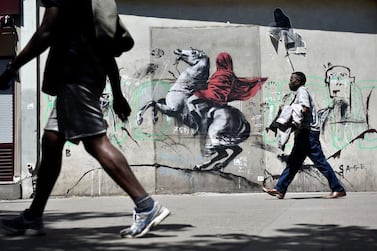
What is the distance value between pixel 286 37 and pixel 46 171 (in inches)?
246

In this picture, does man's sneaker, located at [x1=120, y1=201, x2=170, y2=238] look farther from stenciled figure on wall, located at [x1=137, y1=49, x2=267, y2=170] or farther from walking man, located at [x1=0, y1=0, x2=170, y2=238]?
stenciled figure on wall, located at [x1=137, y1=49, x2=267, y2=170]

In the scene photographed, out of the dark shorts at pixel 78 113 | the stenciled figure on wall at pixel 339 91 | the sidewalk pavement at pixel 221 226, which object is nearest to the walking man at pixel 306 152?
the sidewalk pavement at pixel 221 226

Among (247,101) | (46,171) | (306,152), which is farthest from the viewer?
(247,101)

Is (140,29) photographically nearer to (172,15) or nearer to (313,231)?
(172,15)

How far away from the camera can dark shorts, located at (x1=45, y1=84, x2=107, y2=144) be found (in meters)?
5.24

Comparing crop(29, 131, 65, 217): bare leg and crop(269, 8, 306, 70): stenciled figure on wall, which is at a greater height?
crop(269, 8, 306, 70): stenciled figure on wall

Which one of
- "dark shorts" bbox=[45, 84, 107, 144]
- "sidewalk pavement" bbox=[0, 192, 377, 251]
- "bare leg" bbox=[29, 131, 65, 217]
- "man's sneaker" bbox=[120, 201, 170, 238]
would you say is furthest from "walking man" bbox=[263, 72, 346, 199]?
"dark shorts" bbox=[45, 84, 107, 144]

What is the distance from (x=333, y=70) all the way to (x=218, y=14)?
2.03m

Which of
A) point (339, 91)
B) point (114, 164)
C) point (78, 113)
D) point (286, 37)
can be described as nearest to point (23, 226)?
point (114, 164)

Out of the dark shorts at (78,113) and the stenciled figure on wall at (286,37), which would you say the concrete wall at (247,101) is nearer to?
the stenciled figure on wall at (286,37)

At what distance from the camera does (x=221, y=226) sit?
6.16 metres

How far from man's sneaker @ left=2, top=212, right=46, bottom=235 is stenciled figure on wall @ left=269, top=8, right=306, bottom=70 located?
6232 millimetres

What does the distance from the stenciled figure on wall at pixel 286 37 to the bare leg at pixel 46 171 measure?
6.05m

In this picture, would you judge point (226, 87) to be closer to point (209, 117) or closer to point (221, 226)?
point (209, 117)
